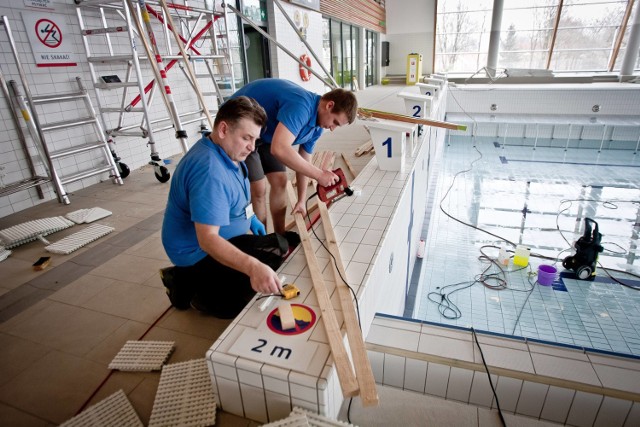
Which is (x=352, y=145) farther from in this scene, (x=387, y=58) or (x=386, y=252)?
(x=387, y=58)

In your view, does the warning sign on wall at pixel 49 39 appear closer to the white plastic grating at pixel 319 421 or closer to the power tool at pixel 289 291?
the power tool at pixel 289 291

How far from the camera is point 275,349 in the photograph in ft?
4.25

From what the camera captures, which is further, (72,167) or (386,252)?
(72,167)

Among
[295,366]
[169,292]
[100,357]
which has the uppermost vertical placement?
[295,366]

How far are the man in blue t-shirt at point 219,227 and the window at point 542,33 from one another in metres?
14.0

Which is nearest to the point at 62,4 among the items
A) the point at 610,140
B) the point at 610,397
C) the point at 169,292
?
the point at 169,292

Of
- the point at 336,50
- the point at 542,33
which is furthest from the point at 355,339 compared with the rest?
the point at 542,33

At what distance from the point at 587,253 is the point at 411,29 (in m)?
13.4

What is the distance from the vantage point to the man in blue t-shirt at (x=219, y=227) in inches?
56.2

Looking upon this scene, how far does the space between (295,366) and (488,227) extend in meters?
5.17

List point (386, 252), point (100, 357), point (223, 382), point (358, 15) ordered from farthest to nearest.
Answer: point (358, 15), point (386, 252), point (100, 357), point (223, 382)

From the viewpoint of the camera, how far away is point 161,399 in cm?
147

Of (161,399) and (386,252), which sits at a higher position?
(386,252)

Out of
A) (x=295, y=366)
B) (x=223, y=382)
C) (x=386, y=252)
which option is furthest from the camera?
(x=386, y=252)
